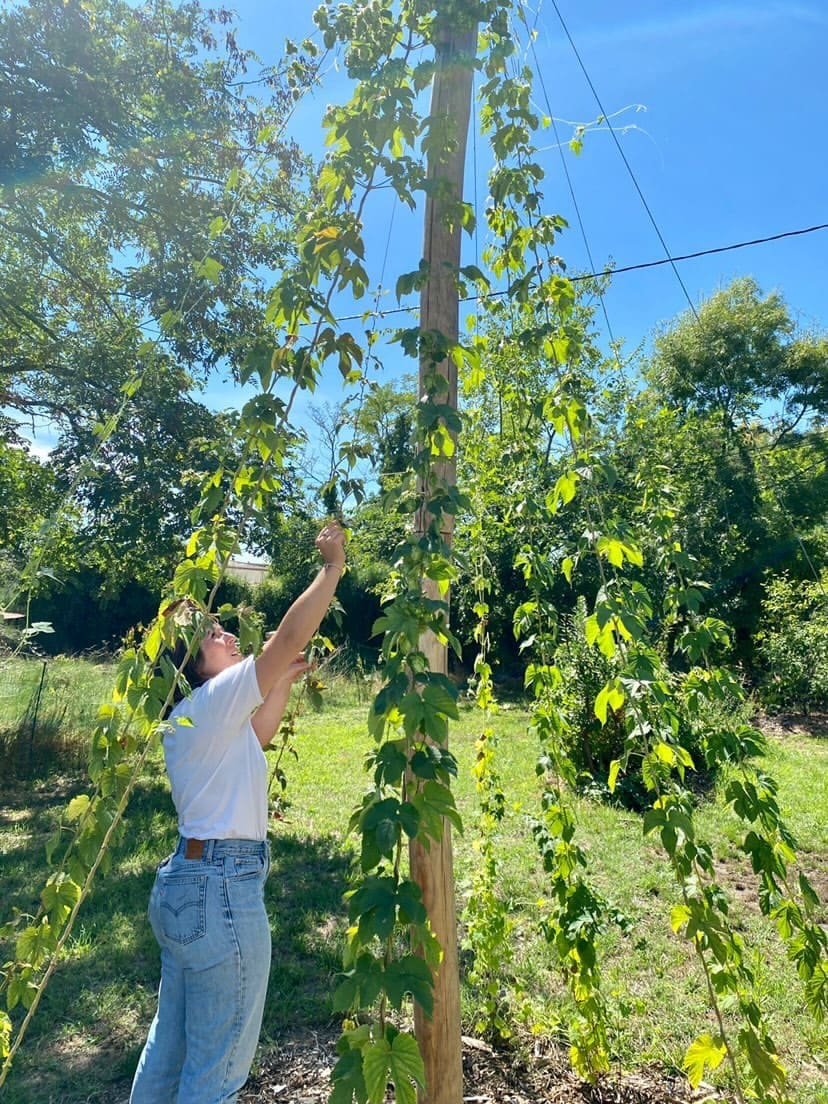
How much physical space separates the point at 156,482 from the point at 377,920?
14.6ft

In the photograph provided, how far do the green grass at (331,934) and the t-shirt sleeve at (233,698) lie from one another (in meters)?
1.40

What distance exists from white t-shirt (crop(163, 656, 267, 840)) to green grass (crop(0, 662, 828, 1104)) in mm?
1246

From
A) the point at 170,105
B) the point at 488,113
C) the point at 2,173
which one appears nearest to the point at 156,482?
the point at 2,173

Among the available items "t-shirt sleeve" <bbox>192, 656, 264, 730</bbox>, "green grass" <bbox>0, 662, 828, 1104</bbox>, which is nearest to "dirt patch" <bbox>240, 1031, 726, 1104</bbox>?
"green grass" <bbox>0, 662, 828, 1104</bbox>

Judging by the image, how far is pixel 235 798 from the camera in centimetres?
165

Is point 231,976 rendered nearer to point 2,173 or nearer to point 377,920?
point 377,920

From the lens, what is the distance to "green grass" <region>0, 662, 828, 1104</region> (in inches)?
99.9

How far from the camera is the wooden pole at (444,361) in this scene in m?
1.70

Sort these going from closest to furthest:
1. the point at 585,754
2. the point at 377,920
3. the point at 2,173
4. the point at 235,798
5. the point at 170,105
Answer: the point at 377,920 → the point at 235,798 → the point at 2,173 → the point at 170,105 → the point at 585,754

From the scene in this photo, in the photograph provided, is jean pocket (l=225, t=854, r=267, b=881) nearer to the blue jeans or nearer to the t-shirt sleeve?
the blue jeans

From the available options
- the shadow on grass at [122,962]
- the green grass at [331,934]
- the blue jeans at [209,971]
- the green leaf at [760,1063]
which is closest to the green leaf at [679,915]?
the green leaf at [760,1063]

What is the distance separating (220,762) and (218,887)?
0.28 meters

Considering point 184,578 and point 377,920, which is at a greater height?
point 184,578

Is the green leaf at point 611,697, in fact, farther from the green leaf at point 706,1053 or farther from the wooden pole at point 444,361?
the green leaf at point 706,1053
